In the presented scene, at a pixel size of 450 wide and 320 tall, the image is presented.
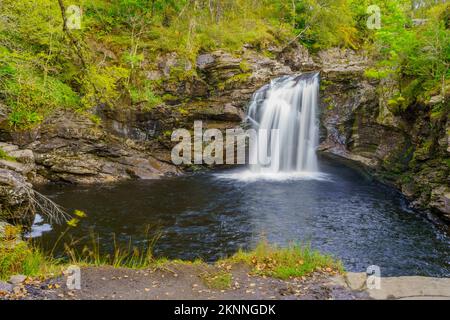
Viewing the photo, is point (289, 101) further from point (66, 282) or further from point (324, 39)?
point (66, 282)

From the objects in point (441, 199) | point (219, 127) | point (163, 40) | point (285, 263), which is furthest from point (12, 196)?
point (163, 40)

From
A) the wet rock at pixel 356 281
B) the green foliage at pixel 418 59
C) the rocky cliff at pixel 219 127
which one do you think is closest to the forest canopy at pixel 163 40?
the green foliage at pixel 418 59

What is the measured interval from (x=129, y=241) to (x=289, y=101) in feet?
39.7

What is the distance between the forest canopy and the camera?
9.04 m

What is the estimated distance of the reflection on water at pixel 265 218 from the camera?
913 centimetres

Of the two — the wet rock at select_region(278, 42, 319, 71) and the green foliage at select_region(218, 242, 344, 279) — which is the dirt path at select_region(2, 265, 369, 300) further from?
the wet rock at select_region(278, 42, 319, 71)

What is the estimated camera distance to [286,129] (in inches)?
727

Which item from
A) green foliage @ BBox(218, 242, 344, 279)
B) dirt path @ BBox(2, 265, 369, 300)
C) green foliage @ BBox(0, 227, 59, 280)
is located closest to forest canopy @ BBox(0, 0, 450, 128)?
green foliage @ BBox(0, 227, 59, 280)

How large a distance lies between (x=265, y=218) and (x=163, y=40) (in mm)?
13108

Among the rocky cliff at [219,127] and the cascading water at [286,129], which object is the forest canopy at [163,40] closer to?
the rocky cliff at [219,127]

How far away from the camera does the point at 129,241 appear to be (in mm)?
9656

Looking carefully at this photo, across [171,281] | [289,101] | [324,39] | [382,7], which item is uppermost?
[382,7]
